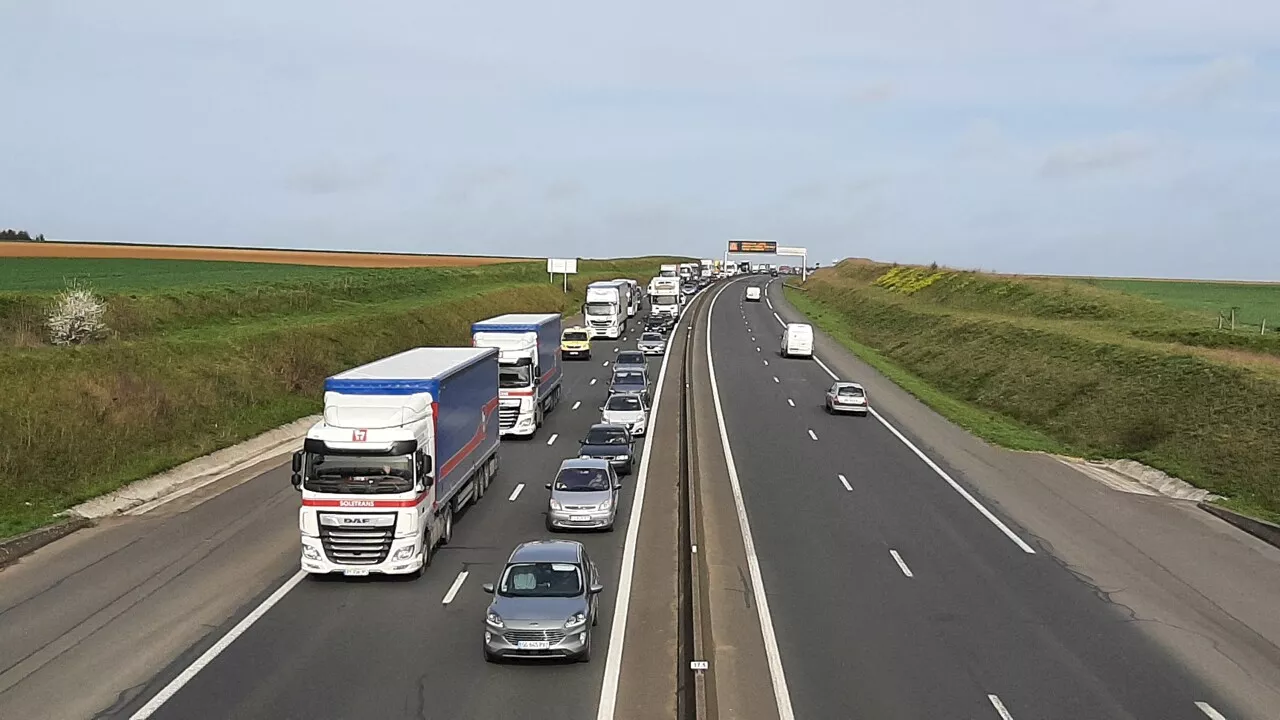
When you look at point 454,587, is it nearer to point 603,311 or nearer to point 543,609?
point 543,609

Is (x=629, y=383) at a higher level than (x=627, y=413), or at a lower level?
higher

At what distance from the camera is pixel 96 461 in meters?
31.1

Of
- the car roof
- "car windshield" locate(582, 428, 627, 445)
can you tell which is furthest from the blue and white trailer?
"car windshield" locate(582, 428, 627, 445)

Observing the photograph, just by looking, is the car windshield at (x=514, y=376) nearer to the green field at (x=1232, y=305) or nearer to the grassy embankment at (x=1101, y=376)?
the grassy embankment at (x=1101, y=376)

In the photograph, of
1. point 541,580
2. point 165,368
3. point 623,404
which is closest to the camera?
point 541,580

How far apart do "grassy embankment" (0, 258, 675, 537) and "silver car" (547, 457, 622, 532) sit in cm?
1293

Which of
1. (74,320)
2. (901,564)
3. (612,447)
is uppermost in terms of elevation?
(74,320)

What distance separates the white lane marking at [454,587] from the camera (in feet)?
67.3

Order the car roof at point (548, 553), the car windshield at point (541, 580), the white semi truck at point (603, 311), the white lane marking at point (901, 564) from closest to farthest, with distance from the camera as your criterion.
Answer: the car windshield at point (541, 580), the car roof at point (548, 553), the white lane marking at point (901, 564), the white semi truck at point (603, 311)

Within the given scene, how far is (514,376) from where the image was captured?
39.5m

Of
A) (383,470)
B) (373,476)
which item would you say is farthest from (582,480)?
(373,476)

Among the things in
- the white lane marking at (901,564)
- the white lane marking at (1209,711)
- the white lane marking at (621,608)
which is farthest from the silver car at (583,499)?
the white lane marking at (1209,711)

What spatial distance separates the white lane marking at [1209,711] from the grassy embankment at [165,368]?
83.5 ft

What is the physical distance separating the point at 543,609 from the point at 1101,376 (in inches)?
1464
